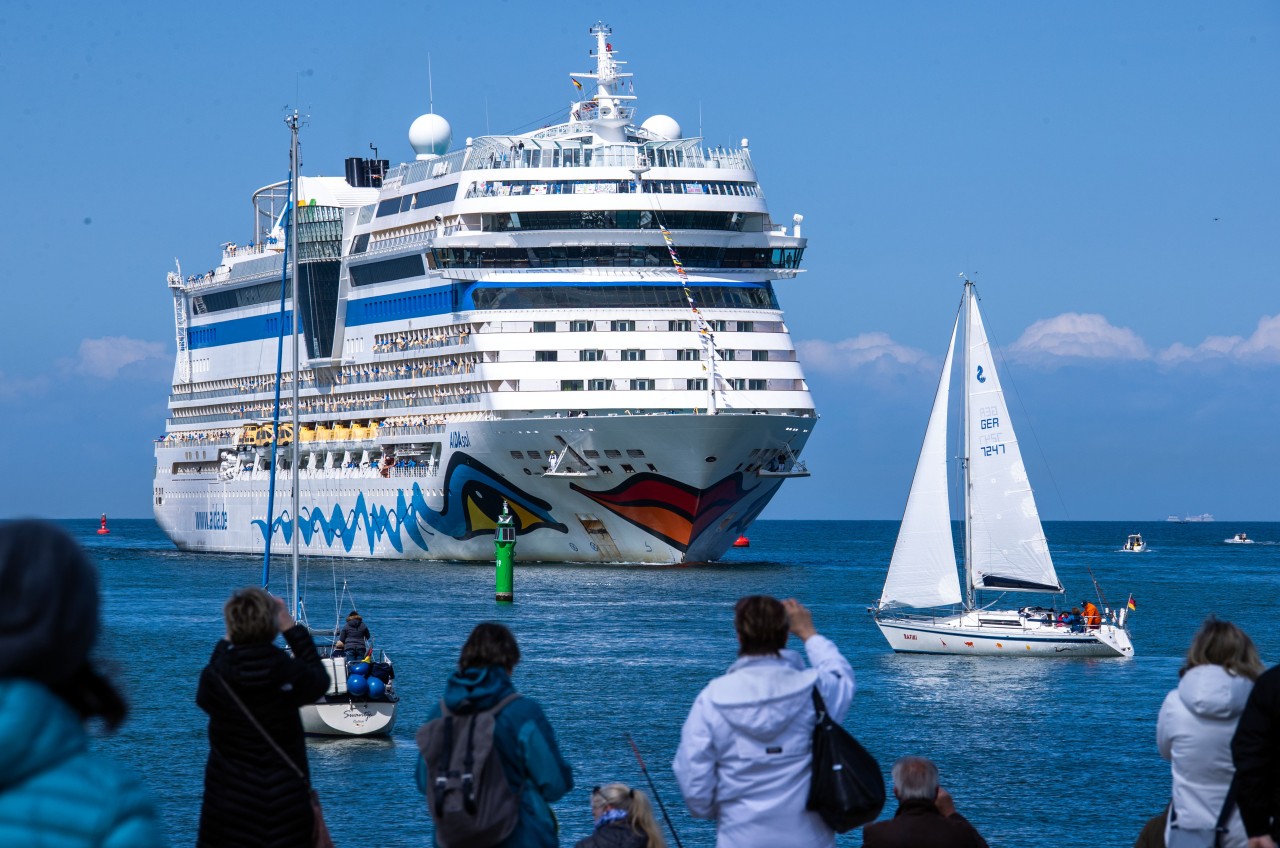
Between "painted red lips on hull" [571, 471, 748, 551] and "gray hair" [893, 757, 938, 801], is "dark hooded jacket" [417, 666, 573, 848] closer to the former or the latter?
"gray hair" [893, 757, 938, 801]

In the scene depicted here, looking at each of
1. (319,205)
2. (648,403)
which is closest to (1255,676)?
(648,403)

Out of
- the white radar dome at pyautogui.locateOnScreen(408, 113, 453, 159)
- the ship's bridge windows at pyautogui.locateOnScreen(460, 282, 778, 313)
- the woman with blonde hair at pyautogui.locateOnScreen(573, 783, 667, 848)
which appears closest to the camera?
the woman with blonde hair at pyautogui.locateOnScreen(573, 783, 667, 848)

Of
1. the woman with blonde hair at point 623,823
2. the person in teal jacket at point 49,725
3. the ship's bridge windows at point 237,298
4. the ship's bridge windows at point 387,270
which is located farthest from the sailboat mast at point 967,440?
the ship's bridge windows at point 237,298

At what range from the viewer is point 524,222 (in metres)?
56.5

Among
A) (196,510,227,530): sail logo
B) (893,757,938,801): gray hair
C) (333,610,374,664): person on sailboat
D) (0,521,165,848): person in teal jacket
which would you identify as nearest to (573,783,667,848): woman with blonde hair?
(893,757,938,801): gray hair

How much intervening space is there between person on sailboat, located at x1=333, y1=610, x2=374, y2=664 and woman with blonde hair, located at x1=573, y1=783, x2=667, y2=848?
1789 cm

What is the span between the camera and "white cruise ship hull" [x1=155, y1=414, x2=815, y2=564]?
171 ft

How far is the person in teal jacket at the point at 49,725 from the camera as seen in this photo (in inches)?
134

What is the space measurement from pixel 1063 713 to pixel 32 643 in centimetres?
2810

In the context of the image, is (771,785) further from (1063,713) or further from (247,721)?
(1063,713)

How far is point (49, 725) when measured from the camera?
3.44m

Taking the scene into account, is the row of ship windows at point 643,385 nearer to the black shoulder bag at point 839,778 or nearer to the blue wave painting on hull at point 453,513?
the blue wave painting on hull at point 453,513

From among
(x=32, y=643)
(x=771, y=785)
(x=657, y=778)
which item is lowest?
(x=657, y=778)

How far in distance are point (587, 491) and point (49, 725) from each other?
50.3 meters
